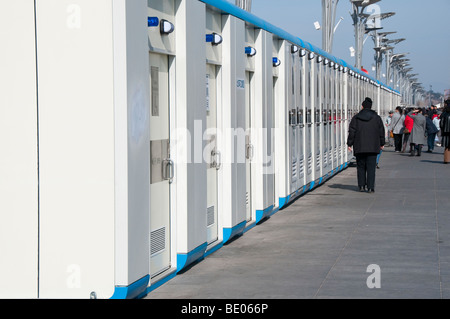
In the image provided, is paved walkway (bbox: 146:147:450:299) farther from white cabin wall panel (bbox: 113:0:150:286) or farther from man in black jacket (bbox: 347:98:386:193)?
man in black jacket (bbox: 347:98:386:193)

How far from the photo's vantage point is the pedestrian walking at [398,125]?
30.4 m

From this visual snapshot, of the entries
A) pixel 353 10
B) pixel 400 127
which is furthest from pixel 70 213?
pixel 353 10

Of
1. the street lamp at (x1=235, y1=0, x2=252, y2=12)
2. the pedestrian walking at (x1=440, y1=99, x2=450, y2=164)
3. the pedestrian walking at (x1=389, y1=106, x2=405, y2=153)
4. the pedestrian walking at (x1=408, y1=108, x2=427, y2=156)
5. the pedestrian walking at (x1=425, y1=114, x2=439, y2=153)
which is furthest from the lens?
the pedestrian walking at (x1=389, y1=106, x2=405, y2=153)

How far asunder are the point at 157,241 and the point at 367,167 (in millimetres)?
8807

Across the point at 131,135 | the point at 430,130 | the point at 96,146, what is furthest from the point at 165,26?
the point at 430,130

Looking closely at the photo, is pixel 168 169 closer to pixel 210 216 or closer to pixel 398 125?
pixel 210 216

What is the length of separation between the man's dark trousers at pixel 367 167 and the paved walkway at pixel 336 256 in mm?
877

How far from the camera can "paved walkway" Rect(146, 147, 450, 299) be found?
6703 mm

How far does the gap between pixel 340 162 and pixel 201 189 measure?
13417 mm

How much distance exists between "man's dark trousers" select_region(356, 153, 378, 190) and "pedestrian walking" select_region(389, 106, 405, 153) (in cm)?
1543

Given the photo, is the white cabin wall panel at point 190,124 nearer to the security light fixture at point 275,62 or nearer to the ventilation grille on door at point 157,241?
the ventilation grille on door at point 157,241

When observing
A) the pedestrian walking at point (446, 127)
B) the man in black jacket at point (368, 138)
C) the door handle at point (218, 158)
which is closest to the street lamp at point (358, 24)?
the pedestrian walking at point (446, 127)

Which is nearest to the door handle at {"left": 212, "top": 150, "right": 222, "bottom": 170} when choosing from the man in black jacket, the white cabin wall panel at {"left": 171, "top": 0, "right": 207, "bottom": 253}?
the white cabin wall panel at {"left": 171, "top": 0, "right": 207, "bottom": 253}

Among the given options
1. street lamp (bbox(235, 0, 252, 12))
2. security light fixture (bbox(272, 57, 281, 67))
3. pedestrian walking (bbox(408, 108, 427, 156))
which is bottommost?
pedestrian walking (bbox(408, 108, 427, 156))
